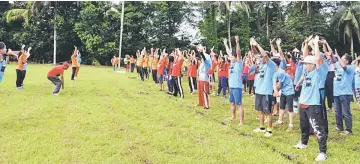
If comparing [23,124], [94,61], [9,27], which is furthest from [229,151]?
[9,27]

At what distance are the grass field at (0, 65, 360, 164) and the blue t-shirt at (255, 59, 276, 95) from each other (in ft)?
3.45

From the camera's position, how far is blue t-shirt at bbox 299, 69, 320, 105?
23.1 ft

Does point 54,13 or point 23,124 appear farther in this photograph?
point 54,13

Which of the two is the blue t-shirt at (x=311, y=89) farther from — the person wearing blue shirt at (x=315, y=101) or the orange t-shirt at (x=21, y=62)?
the orange t-shirt at (x=21, y=62)

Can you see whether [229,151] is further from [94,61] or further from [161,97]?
[94,61]

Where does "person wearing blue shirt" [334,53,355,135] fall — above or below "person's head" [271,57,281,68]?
below

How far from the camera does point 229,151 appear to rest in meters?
7.32

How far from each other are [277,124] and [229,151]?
11.6 ft

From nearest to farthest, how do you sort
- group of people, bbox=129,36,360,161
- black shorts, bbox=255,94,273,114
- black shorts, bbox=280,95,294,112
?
group of people, bbox=129,36,360,161 < black shorts, bbox=255,94,273,114 < black shorts, bbox=280,95,294,112

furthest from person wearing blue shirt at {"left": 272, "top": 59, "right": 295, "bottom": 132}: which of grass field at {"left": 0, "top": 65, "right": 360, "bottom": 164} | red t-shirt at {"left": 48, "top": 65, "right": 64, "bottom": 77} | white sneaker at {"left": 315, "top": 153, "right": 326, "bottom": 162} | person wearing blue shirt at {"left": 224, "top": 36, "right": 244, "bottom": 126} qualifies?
red t-shirt at {"left": 48, "top": 65, "right": 64, "bottom": 77}

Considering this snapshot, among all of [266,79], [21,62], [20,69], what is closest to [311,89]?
[266,79]

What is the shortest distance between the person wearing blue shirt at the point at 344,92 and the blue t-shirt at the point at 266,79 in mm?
1833

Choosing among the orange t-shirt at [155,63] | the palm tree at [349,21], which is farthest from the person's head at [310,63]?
the palm tree at [349,21]

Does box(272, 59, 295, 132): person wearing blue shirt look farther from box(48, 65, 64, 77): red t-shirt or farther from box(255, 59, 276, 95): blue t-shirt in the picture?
box(48, 65, 64, 77): red t-shirt
